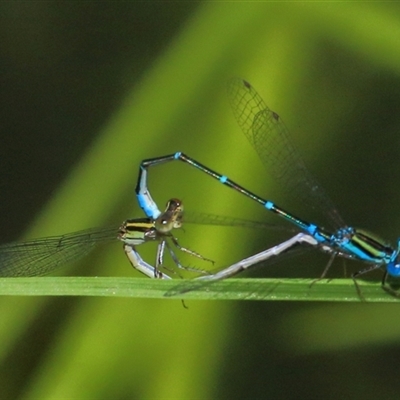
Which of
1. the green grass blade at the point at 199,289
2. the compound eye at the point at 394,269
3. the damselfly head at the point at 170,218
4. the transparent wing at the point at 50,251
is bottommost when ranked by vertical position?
the compound eye at the point at 394,269

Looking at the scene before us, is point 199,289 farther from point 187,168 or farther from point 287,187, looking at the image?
point 187,168

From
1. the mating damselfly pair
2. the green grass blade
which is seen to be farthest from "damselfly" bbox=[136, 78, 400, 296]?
the green grass blade

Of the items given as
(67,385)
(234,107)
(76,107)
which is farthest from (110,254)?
(76,107)

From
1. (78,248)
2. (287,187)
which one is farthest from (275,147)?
(78,248)

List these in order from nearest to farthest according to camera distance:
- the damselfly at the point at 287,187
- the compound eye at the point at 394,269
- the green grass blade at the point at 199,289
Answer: the green grass blade at the point at 199,289
the compound eye at the point at 394,269
the damselfly at the point at 287,187

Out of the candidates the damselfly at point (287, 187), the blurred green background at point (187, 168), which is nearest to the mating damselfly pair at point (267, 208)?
the damselfly at point (287, 187)

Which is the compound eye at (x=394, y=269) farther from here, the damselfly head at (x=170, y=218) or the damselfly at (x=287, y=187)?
the damselfly head at (x=170, y=218)
